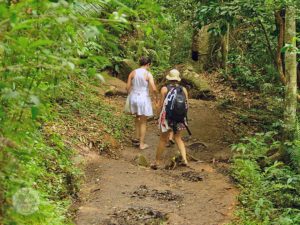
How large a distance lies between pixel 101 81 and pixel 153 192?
239 cm

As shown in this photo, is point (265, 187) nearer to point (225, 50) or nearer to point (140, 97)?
point (140, 97)

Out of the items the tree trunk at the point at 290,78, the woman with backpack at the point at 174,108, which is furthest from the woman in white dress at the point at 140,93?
the tree trunk at the point at 290,78

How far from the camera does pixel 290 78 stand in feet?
27.0

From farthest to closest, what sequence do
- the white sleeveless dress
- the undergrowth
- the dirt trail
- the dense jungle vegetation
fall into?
the white sleeveless dress < the undergrowth < the dirt trail < the dense jungle vegetation

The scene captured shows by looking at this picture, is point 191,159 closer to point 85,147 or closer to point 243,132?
point 85,147

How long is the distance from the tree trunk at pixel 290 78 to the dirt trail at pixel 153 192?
1.51 metres

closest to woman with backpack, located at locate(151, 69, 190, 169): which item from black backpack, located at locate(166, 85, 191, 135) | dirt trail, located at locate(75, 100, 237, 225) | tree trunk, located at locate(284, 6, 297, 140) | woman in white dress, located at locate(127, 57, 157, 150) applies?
black backpack, located at locate(166, 85, 191, 135)

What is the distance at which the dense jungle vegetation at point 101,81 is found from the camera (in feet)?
8.61

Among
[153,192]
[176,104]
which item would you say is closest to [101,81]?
[153,192]

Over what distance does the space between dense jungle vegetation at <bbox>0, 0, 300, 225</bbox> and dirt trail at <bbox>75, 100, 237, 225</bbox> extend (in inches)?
11.6

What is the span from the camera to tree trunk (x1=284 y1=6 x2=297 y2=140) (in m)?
8.03

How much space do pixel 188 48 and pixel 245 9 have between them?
12.3 metres

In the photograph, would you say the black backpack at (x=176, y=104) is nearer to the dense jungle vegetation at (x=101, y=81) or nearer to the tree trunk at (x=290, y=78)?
the dense jungle vegetation at (x=101, y=81)

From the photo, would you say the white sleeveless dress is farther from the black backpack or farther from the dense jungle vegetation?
the black backpack
